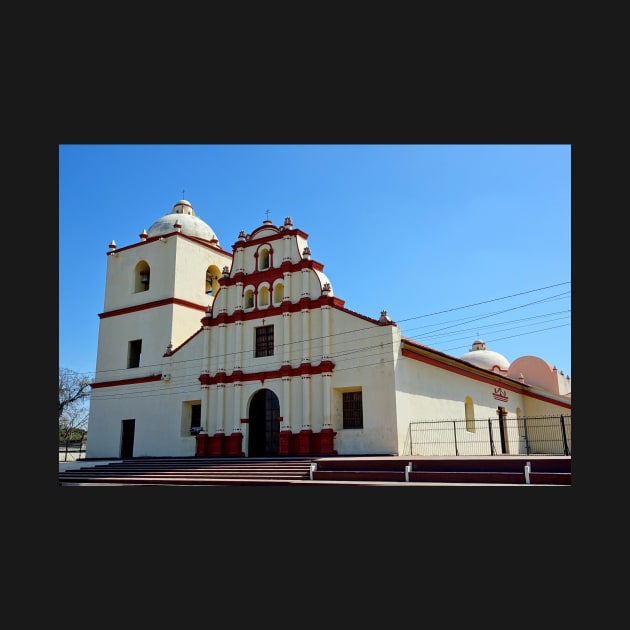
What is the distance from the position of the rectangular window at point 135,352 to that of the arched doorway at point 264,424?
25.8 feet

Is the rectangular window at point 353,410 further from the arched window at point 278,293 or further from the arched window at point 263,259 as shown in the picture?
the arched window at point 263,259

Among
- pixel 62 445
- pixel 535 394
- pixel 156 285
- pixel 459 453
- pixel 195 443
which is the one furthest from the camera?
pixel 62 445

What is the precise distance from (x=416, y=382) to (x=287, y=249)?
7281mm

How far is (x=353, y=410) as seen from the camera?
20.5m

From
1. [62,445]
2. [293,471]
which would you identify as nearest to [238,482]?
[293,471]

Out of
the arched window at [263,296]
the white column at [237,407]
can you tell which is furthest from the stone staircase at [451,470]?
the arched window at [263,296]

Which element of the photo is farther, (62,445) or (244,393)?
(62,445)

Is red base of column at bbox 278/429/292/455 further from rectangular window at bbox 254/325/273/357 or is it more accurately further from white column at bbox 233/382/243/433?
rectangular window at bbox 254/325/273/357

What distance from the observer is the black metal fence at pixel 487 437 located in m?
20.1

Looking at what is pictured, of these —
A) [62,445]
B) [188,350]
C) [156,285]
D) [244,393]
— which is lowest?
[62,445]

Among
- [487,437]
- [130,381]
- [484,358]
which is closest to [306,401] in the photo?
[487,437]

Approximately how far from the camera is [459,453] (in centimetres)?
2205

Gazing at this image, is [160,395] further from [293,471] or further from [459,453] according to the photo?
[459,453]

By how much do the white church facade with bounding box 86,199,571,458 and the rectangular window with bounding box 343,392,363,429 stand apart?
0.04 meters
